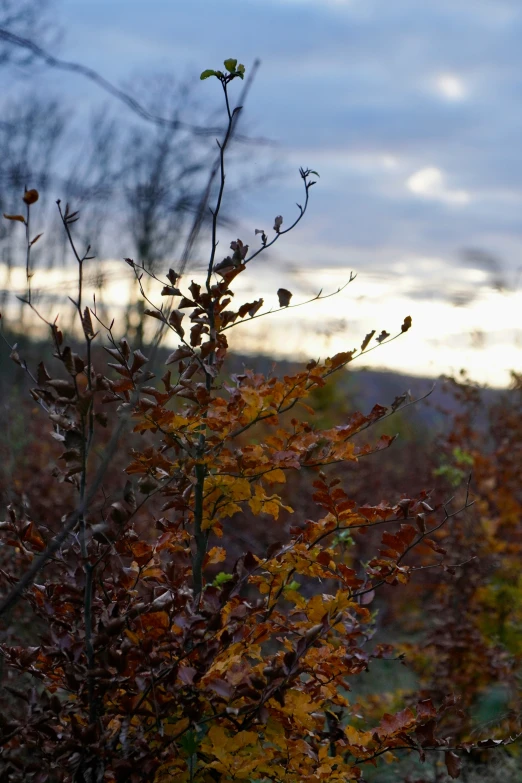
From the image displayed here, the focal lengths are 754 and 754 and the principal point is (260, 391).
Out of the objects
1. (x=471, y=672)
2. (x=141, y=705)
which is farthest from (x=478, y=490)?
(x=141, y=705)

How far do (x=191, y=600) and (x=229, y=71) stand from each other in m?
1.43

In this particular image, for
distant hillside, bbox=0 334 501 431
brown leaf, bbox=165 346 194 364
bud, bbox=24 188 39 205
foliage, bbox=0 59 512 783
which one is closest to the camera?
bud, bbox=24 188 39 205

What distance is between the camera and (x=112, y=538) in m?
1.77

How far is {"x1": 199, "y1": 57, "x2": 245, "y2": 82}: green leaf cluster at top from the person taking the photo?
204 cm

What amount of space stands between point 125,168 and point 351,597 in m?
1.35

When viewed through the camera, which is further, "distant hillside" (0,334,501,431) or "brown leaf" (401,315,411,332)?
"distant hillside" (0,334,501,431)

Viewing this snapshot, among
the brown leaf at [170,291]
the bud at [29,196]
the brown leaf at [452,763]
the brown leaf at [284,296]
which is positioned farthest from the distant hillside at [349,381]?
the bud at [29,196]

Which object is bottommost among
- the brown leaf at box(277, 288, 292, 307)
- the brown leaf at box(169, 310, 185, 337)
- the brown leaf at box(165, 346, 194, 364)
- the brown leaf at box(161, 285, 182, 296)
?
the brown leaf at box(165, 346, 194, 364)

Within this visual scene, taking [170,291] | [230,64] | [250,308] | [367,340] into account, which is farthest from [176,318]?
[230,64]

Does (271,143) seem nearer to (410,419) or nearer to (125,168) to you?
(125,168)

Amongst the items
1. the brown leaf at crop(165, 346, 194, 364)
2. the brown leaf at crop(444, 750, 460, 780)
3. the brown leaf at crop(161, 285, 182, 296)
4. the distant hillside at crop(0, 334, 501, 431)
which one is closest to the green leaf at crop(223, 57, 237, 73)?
the brown leaf at crop(161, 285, 182, 296)

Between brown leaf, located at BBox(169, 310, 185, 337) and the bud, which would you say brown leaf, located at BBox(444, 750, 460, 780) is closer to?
brown leaf, located at BBox(169, 310, 185, 337)

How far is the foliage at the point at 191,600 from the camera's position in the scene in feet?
5.78

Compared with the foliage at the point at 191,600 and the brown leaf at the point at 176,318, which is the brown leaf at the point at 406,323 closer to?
the foliage at the point at 191,600
